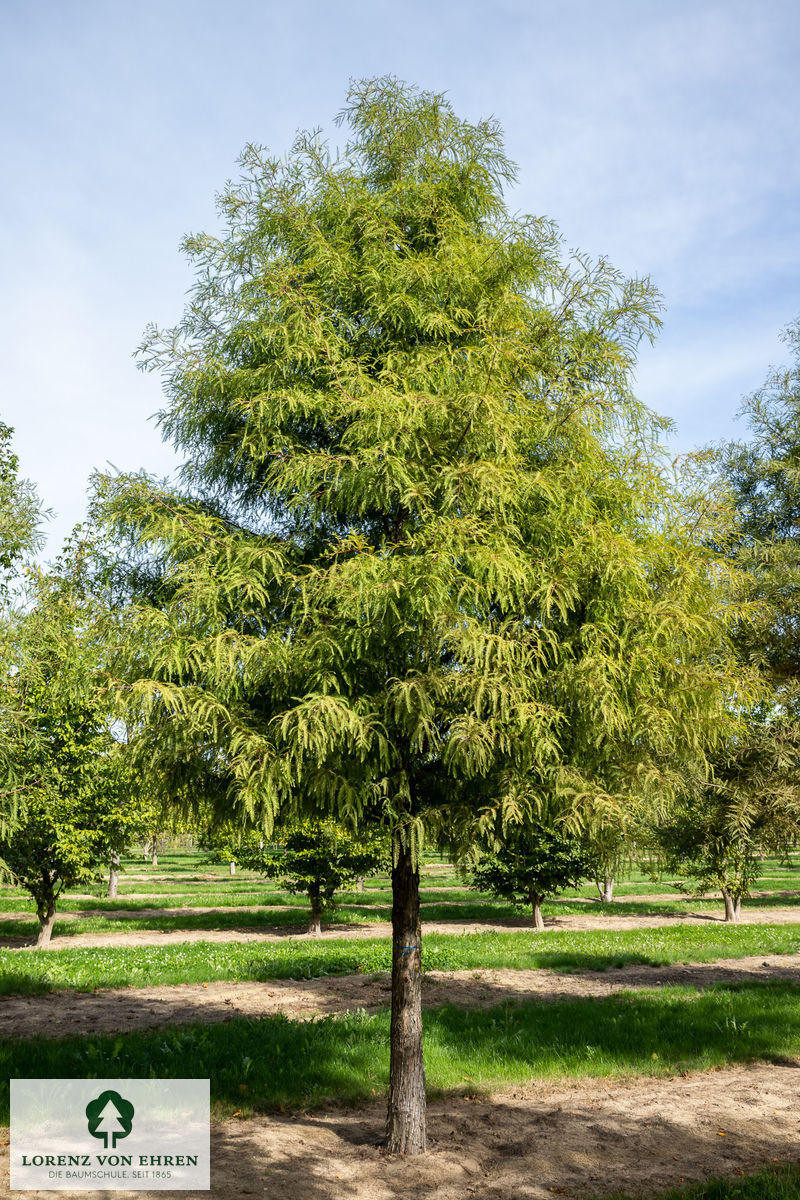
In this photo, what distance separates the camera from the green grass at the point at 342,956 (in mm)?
14875

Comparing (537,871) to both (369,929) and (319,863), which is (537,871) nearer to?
(369,929)

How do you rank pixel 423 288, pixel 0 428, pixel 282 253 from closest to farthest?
pixel 423 288 < pixel 282 253 < pixel 0 428

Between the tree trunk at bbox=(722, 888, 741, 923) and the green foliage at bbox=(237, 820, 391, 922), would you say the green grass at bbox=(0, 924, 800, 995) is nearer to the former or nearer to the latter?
the green foliage at bbox=(237, 820, 391, 922)

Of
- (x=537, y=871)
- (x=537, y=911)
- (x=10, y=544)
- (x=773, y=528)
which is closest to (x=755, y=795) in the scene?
(x=773, y=528)

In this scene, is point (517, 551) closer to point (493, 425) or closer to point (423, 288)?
point (493, 425)

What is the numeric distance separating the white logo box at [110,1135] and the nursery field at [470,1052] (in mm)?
236

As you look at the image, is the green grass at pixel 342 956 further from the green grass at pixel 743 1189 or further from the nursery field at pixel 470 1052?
the green grass at pixel 743 1189

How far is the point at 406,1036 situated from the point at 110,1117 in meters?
2.67

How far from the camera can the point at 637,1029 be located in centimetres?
1058

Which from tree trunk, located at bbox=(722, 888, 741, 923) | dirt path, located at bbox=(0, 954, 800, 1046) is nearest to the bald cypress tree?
dirt path, located at bbox=(0, 954, 800, 1046)

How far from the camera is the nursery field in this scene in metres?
6.55

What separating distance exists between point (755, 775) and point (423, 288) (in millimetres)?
7377

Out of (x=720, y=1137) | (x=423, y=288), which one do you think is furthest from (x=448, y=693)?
(x=720, y=1137)

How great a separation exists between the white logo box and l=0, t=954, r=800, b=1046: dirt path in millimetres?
2920
